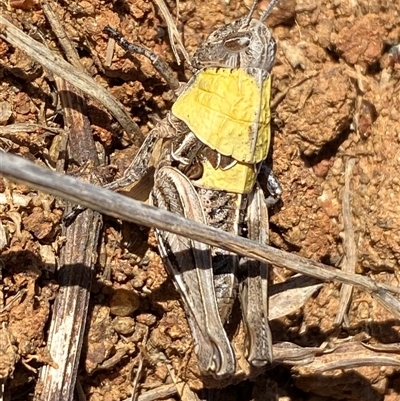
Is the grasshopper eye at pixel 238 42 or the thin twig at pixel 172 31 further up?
the thin twig at pixel 172 31

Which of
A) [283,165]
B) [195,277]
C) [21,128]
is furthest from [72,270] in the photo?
[283,165]

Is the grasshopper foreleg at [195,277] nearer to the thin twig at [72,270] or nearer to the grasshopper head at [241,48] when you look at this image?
the thin twig at [72,270]

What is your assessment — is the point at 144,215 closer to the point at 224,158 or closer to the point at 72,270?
the point at 72,270

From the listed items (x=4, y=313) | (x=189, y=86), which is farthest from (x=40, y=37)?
(x=4, y=313)

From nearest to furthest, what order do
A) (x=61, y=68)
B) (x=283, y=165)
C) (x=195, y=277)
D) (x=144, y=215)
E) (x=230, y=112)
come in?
(x=144, y=215)
(x=195, y=277)
(x=61, y=68)
(x=230, y=112)
(x=283, y=165)

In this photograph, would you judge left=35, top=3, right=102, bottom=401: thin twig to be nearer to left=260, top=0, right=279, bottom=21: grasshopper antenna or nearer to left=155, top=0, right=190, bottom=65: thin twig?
left=155, top=0, right=190, bottom=65: thin twig

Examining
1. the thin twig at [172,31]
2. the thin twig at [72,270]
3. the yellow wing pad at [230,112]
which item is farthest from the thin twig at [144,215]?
the thin twig at [172,31]
